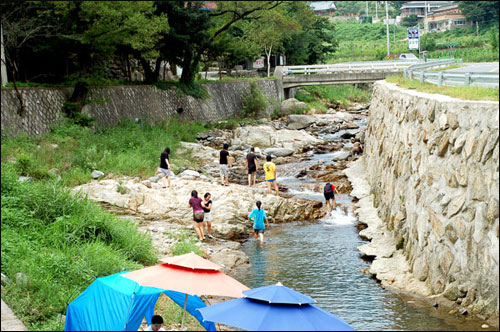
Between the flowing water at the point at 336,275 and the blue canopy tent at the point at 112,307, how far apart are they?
384 cm

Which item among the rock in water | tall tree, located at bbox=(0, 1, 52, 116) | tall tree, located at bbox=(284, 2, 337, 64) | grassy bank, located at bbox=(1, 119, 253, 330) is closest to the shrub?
tall tree, located at bbox=(284, 2, 337, 64)

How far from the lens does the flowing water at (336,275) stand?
11.5 metres

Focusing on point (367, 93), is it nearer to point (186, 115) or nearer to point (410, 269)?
point (186, 115)

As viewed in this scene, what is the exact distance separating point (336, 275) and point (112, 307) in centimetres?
679

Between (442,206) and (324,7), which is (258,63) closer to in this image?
(324,7)

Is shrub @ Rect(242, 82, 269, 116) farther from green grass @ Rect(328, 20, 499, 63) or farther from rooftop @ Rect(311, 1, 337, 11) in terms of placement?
rooftop @ Rect(311, 1, 337, 11)

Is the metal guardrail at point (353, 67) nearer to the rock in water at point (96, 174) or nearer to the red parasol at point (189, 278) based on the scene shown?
the rock in water at point (96, 174)

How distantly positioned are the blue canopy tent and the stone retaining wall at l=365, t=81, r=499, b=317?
180 inches

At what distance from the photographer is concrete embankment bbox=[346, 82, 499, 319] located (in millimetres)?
10305

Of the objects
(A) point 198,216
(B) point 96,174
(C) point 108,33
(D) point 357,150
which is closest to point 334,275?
(A) point 198,216

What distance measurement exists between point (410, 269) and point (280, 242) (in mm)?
4856

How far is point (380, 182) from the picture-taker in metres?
20.5

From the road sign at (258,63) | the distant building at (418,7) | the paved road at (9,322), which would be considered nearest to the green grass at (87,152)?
the paved road at (9,322)

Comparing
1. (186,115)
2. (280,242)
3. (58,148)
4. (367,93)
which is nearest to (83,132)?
(58,148)
